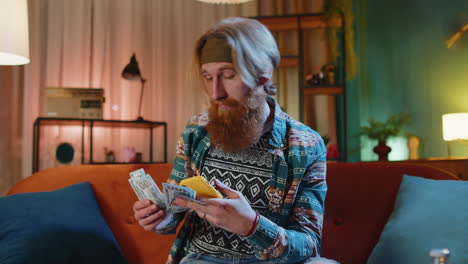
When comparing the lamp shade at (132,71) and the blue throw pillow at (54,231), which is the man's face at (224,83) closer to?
the blue throw pillow at (54,231)

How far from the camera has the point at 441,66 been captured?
328cm

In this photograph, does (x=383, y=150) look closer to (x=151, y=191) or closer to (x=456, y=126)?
(x=456, y=126)

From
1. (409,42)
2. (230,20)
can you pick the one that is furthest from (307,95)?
(230,20)

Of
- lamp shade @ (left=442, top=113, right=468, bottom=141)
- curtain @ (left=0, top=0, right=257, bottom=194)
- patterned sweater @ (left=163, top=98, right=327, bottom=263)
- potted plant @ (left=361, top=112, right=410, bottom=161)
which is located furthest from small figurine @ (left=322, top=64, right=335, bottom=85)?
patterned sweater @ (left=163, top=98, right=327, bottom=263)

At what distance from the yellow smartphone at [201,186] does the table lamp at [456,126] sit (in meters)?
2.60

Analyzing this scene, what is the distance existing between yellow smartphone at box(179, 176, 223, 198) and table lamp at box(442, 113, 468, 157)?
8.52 feet

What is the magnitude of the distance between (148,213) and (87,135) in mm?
3041

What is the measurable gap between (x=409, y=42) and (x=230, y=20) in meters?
2.77

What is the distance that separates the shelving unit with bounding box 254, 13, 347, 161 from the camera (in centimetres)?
346

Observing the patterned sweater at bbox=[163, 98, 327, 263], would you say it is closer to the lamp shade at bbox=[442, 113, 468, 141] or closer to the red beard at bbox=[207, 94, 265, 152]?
the red beard at bbox=[207, 94, 265, 152]

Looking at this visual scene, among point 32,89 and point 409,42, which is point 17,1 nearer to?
point 32,89

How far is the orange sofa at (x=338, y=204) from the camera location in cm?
144

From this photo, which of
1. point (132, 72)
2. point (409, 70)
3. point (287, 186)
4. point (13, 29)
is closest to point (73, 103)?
point (132, 72)

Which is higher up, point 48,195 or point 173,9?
point 173,9
